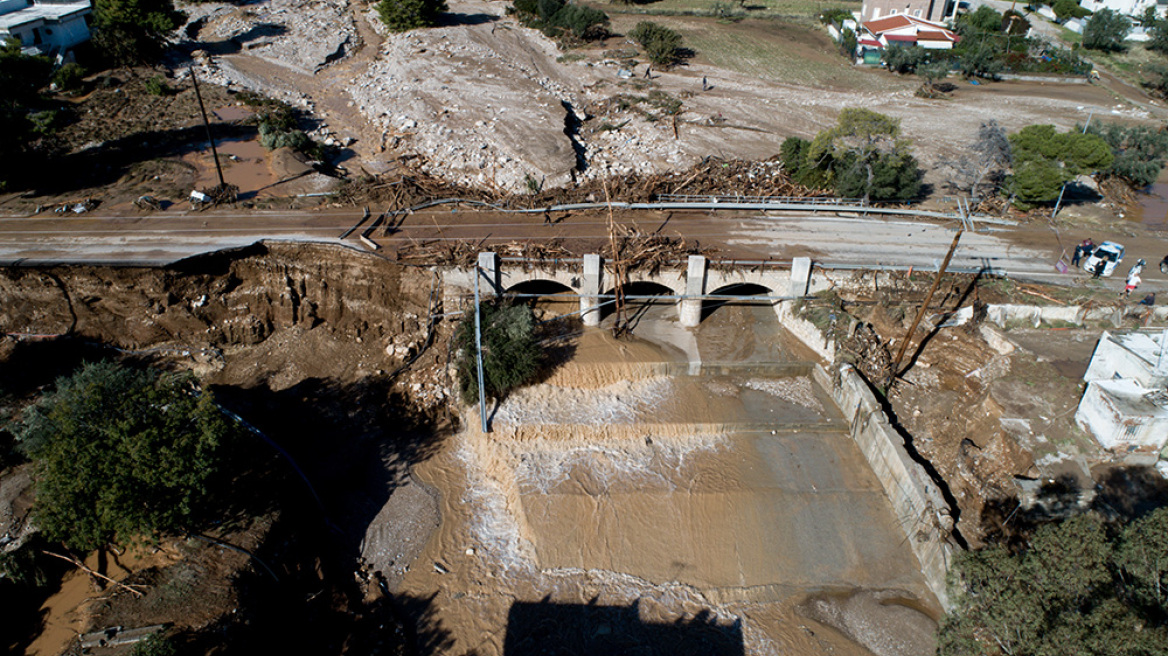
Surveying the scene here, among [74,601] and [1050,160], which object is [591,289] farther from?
[1050,160]

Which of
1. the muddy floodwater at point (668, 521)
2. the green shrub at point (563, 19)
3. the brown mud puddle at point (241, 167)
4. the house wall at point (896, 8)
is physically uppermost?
the house wall at point (896, 8)

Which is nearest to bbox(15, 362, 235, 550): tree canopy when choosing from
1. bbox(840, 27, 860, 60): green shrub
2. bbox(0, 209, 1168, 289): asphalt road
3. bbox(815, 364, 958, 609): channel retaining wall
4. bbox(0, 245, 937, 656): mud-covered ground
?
bbox(0, 245, 937, 656): mud-covered ground

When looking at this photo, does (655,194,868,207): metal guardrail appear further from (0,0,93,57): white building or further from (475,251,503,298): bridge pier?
(0,0,93,57): white building

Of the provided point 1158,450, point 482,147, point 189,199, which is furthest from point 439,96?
point 1158,450

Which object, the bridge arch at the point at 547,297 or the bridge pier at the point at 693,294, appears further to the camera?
the bridge arch at the point at 547,297

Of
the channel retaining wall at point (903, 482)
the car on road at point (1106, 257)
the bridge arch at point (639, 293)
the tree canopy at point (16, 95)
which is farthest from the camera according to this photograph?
the tree canopy at point (16, 95)

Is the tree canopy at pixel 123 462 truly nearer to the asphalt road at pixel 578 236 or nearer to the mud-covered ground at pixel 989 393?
the asphalt road at pixel 578 236

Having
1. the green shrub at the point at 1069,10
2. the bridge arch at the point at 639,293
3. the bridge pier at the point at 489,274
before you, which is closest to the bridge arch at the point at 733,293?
the bridge arch at the point at 639,293
